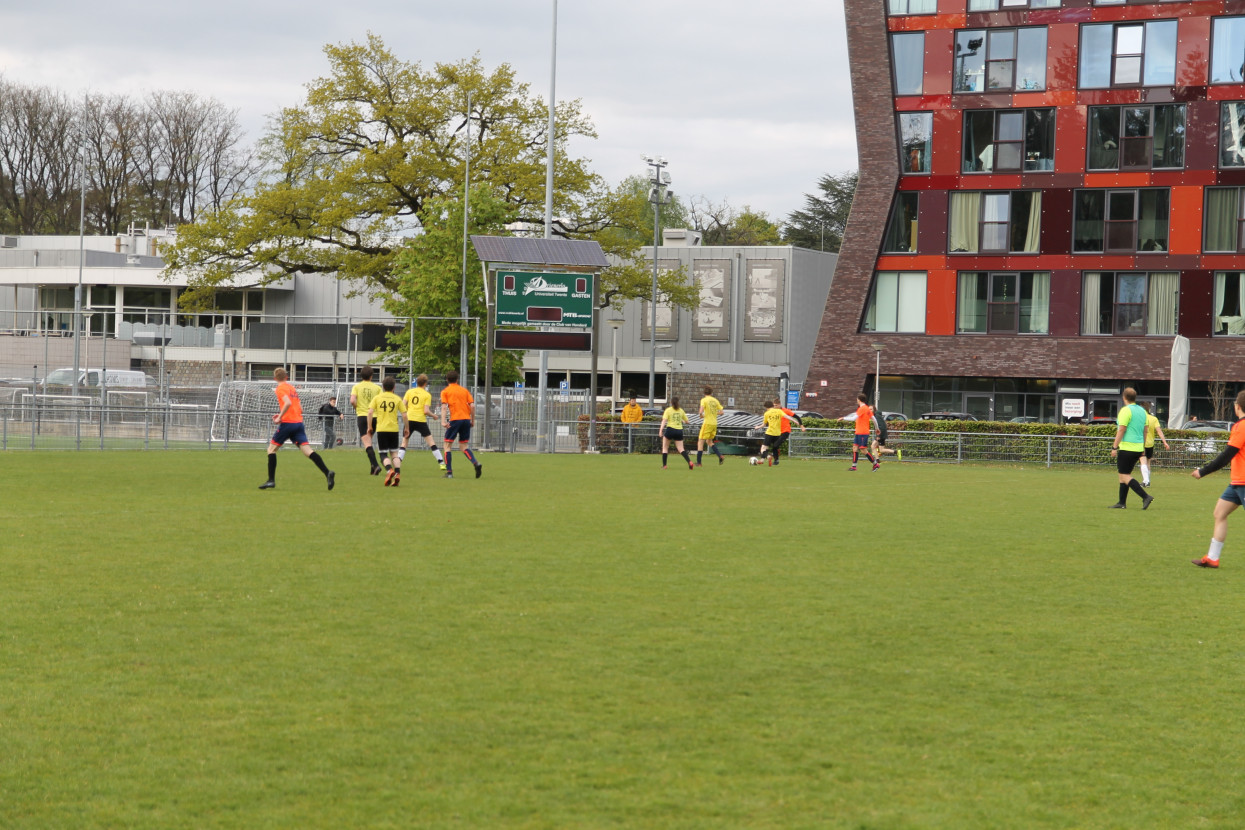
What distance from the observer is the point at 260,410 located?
3738cm

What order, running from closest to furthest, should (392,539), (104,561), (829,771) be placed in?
(829,771) < (104,561) < (392,539)

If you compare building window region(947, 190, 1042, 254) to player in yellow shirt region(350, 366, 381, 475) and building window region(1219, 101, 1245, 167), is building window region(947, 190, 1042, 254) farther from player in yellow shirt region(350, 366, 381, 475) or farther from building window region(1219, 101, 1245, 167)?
player in yellow shirt region(350, 366, 381, 475)

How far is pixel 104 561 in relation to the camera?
1168 centimetres

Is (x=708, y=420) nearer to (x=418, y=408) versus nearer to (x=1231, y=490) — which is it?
(x=418, y=408)

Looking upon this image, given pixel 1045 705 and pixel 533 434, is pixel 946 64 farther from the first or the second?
pixel 1045 705

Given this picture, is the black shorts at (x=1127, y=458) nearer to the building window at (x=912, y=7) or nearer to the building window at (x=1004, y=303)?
the building window at (x=1004, y=303)

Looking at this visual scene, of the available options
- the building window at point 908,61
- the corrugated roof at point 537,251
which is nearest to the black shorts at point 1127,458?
the corrugated roof at point 537,251

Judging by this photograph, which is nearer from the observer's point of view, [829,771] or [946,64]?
→ [829,771]

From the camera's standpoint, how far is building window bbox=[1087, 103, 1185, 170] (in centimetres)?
4772

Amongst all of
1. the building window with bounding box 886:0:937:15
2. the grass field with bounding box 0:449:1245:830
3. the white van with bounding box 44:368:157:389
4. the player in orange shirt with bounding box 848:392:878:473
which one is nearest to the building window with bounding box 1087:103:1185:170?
the building window with bounding box 886:0:937:15

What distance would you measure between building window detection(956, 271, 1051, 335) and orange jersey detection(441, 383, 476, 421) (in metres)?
30.2

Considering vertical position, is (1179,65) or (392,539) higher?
(1179,65)

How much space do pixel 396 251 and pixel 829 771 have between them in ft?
153

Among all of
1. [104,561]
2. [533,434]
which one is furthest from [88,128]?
[104,561]
